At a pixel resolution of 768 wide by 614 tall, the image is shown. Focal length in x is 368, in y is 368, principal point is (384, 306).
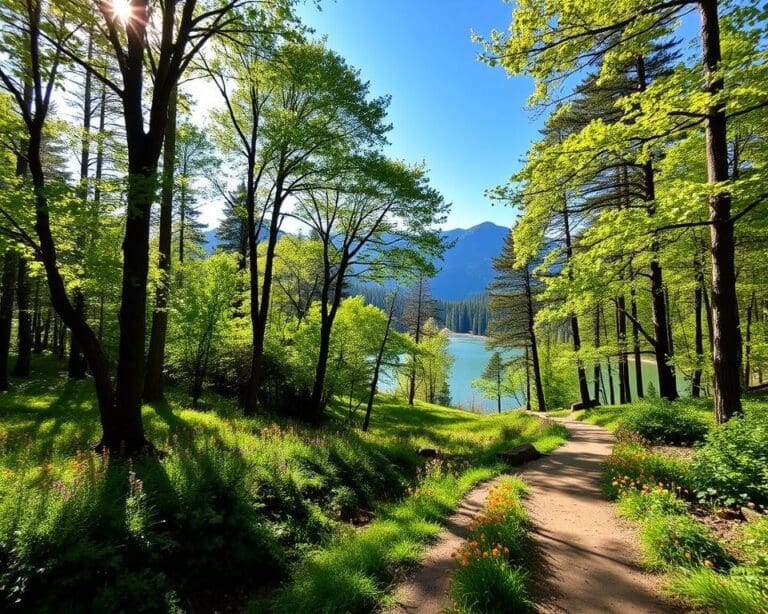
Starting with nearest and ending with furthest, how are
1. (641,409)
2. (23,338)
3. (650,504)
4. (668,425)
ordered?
(650,504) → (668,425) → (641,409) → (23,338)

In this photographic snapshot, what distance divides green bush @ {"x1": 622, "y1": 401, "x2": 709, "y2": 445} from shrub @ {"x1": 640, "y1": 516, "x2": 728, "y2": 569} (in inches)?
224

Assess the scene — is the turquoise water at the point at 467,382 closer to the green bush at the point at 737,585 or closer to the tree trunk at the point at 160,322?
the tree trunk at the point at 160,322

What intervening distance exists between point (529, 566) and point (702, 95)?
6.55m

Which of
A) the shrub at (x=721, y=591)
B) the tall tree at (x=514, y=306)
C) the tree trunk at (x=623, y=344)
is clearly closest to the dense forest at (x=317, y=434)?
the shrub at (x=721, y=591)

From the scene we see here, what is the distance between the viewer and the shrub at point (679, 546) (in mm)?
3834

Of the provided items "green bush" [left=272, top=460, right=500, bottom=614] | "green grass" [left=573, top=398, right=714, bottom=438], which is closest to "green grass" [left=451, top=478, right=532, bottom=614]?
"green bush" [left=272, top=460, right=500, bottom=614]

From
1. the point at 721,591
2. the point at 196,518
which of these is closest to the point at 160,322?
the point at 196,518

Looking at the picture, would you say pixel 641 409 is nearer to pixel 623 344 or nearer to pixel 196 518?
pixel 623 344

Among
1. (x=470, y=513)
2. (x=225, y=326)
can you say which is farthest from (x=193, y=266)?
(x=470, y=513)

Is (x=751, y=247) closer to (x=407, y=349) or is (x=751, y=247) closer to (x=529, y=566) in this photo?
(x=529, y=566)

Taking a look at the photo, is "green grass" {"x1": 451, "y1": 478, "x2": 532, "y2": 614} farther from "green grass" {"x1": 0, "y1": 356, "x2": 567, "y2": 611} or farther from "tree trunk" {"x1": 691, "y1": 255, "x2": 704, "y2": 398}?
"tree trunk" {"x1": 691, "y1": 255, "x2": 704, "y2": 398}

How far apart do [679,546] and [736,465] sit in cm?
216

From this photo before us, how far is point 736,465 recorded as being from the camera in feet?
17.1

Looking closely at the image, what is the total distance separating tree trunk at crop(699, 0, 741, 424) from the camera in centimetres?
605
